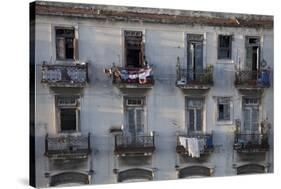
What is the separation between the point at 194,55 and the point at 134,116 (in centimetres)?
119

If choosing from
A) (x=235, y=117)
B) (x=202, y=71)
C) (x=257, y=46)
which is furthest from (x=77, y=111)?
(x=257, y=46)

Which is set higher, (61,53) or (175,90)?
(61,53)

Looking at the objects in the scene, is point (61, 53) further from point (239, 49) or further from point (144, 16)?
point (239, 49)

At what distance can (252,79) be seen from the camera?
6.91 metres

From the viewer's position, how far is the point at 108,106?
625 centimetres

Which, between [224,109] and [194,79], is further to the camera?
[224,109]

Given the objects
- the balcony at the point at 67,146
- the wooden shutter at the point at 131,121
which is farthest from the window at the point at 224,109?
the balcony at the point at 67,146

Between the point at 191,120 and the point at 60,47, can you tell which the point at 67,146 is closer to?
the point at 60,47

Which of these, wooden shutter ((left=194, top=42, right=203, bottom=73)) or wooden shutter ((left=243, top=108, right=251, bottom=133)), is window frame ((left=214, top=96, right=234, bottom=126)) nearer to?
wooden shutter ((left=243, top=108, right=251, bottom=133))

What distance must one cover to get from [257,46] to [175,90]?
1.44 meters

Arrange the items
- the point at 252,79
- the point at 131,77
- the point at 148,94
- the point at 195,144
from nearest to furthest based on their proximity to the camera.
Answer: the point at 131,77 → the point at 148,94 → the point at 195,144 → the point at 252,79

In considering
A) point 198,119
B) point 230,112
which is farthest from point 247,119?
point 198,119

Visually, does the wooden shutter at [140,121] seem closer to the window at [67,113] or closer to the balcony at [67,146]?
the balcony at [67,146]

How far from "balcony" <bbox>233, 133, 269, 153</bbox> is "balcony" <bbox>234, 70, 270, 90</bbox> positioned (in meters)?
0.70
